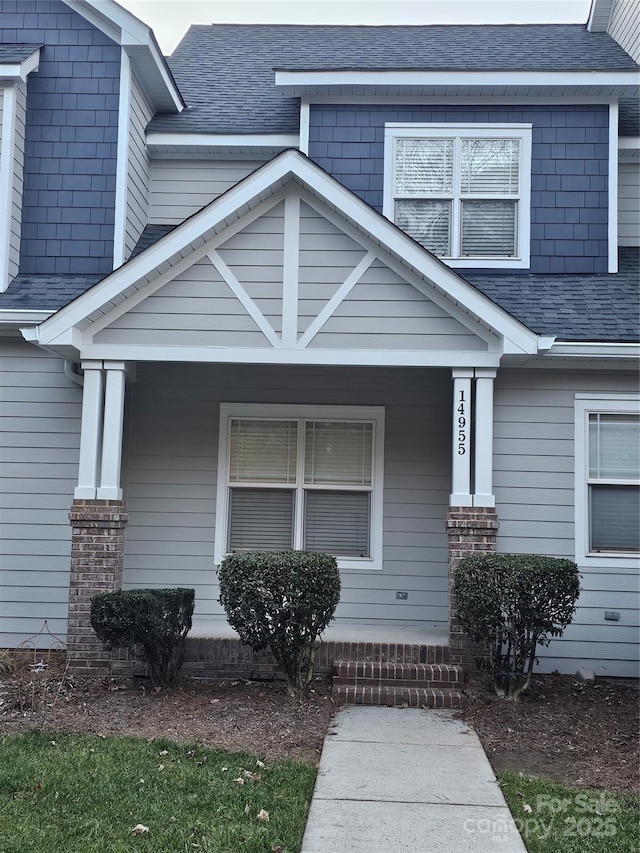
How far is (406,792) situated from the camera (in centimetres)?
499

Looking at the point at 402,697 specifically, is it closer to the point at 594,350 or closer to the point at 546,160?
the point at 594,350

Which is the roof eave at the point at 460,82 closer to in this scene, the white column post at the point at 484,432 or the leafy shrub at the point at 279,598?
the white column post at the point at 484,432

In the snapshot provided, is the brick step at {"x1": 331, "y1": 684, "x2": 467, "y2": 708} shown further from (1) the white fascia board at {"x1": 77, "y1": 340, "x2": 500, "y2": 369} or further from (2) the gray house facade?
(1) the white fascia board at {"x1": 77, "y1": 340, "x2": 500, "y2": 369}

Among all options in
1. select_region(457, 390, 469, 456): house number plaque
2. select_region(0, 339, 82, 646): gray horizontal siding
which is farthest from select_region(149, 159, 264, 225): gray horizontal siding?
select_region(457, 390, 469, 456): house number plaque

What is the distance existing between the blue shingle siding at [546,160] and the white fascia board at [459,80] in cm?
25

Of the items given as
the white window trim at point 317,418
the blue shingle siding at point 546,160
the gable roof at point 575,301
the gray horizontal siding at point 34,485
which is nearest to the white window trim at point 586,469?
the gable roof at point 575,301

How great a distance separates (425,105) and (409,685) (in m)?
6.33

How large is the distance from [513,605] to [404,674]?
1173 mm

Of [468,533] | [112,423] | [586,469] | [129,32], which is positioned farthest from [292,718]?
[129,32]

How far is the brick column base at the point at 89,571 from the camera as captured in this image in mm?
7445

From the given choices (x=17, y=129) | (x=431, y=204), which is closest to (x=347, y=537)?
(x=431, y=204)

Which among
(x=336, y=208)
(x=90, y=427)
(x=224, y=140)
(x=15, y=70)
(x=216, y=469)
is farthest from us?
(x=224, y=140)

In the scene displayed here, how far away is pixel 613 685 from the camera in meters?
7.81

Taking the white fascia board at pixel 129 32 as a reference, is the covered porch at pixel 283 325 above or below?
below
